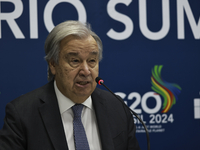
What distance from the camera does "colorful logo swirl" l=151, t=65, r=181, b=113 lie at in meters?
2.32

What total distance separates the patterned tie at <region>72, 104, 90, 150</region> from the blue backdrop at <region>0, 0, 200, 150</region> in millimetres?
909

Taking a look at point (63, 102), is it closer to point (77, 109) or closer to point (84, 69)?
point (77, 109)

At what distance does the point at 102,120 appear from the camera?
1.41m

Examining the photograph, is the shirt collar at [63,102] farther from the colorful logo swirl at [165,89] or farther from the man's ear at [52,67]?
the colorful logo swirl at [165,89]

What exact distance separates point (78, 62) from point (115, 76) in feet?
3.24

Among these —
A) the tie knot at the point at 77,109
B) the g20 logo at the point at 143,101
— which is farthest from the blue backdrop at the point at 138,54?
the tie knot at the point at 77,109

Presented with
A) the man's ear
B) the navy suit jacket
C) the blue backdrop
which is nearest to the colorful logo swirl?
the blue backdrop

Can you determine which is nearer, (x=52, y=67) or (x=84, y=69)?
(x=84, y=69)

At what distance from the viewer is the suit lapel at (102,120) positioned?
134 cm

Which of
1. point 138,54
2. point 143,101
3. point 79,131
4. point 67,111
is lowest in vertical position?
point 143,101

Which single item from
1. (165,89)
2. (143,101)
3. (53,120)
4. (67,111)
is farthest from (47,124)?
(165,89)

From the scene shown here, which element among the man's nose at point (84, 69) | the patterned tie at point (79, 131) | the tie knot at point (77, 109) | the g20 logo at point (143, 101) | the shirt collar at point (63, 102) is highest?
the man's nose at point (84, 69)

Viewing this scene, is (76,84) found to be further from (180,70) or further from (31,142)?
(180,70)

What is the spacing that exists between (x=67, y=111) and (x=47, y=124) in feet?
0.50
